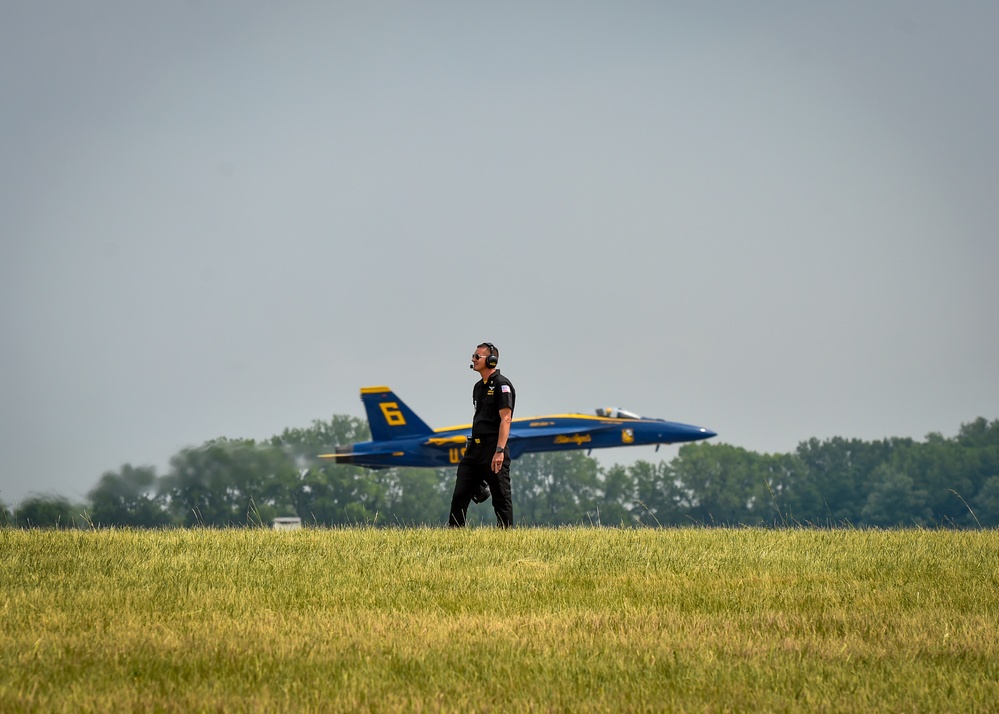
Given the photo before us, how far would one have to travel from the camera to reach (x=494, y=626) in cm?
676

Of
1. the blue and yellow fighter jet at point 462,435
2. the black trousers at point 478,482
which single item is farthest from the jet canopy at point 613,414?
the black trousers at point 478,482

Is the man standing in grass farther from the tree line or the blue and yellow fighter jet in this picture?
the tree line

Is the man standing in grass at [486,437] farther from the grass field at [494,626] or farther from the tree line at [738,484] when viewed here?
the tree line at [738,484]

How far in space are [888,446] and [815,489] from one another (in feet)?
61.3

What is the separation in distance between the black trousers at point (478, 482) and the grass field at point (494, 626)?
6.64 feet

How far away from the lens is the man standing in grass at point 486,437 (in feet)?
41.9

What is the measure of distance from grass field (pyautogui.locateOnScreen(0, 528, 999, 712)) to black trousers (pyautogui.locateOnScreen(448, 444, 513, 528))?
2.02 meters

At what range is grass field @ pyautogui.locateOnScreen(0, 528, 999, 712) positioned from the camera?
5371 millimetres

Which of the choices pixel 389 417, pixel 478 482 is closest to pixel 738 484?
pixel 389 417

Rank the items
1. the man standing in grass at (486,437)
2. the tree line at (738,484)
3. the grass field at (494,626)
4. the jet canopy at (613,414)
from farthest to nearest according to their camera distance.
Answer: the tree line at (738,484) → the jet canopy at (613,414) → the man standing in grass at (486,437) → the grass field at (494,626)

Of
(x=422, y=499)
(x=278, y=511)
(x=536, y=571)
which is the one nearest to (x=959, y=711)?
(x=536, y=571)

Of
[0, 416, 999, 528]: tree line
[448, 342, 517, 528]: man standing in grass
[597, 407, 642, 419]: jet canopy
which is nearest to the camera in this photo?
[448, 342, 517, 528]: man standing in grass

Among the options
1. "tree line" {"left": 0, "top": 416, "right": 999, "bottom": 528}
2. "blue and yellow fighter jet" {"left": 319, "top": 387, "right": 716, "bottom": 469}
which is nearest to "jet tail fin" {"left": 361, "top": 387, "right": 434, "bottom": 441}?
"blue and yellow fighter jet" {"left": 319, "top": 387, "right": 716, "bottom": 469}

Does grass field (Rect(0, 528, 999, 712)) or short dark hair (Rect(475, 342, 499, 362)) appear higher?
short dark hair (Rect(475, 342, 499, 362))
